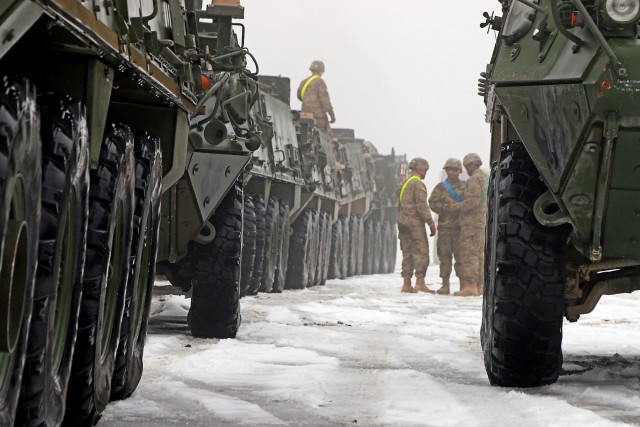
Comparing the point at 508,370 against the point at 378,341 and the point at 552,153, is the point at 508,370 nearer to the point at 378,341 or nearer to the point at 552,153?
the point at 552,153

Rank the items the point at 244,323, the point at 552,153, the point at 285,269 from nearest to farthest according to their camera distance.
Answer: the point at 552,153, the point at 244,323, the point at 285,269

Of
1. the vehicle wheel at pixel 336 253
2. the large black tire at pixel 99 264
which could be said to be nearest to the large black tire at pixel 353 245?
the vehicle wheel at pixel 336 253

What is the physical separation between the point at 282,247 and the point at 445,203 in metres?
3.70

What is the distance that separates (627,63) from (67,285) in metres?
2.88

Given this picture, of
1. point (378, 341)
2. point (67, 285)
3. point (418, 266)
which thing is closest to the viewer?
point (67, 285)

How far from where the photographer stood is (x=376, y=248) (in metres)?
31.5

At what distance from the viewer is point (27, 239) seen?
3717 millimetres

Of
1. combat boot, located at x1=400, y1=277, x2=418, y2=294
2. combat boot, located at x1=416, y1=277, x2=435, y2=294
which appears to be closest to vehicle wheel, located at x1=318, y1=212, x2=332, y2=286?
combat boot, located at x1=400, y1=277, x2=418, y2=294

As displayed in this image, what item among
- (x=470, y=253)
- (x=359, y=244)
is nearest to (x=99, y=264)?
(x=470, y=253)

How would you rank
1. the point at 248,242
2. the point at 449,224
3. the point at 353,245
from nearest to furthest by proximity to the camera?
the point at 248,242 → the point at 449,224 → the point at 353,245

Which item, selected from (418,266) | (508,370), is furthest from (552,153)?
(418,266)

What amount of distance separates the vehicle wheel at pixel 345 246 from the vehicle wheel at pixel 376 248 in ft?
13.7

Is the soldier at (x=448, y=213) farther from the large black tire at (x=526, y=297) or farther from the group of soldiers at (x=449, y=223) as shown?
the large black tire at (x=526, y=297)

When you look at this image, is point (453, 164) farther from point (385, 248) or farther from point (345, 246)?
point (385, 248)
